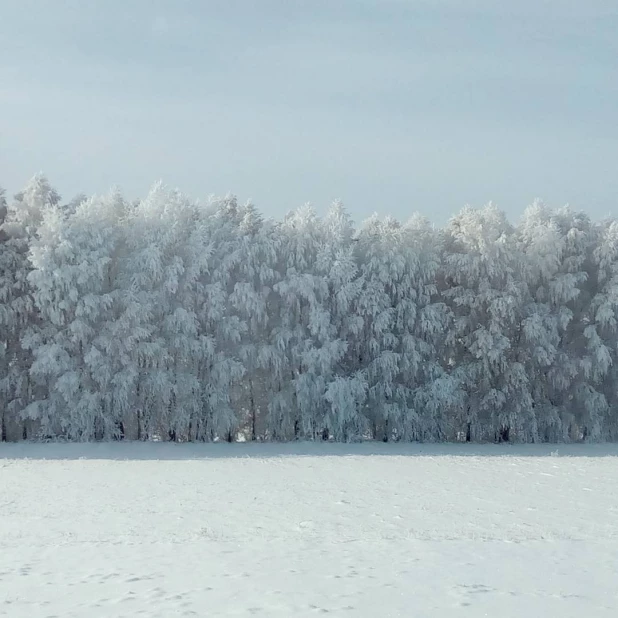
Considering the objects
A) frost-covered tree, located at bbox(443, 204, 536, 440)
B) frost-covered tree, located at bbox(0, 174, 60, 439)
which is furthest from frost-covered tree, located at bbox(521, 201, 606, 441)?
frost-covered tree, located at bbox(0, 174, 60, 439)

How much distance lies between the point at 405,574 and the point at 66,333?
2515 centimetres

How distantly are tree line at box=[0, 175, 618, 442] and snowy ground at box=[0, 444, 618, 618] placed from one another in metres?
7.55

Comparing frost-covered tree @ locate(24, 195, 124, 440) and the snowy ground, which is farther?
Result: frost-covered tree @ locate(24, 195, 124, 440)

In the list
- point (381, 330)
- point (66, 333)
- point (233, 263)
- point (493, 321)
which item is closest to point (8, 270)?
point (66, 333)

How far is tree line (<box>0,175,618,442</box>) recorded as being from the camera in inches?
1262

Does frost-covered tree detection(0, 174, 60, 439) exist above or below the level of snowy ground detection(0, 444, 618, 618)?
above

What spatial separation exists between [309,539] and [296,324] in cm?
2162

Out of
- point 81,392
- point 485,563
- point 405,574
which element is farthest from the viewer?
point 81,392

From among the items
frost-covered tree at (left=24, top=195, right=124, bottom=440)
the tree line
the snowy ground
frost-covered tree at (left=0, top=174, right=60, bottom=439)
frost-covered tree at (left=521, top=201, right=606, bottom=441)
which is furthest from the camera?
frost-covered tree at (left=521, top=201, right=606, bottom=441)

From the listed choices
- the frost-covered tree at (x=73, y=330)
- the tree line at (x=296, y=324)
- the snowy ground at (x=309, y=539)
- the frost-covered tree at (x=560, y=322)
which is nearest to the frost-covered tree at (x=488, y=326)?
the tree line at (x=296, y=324)

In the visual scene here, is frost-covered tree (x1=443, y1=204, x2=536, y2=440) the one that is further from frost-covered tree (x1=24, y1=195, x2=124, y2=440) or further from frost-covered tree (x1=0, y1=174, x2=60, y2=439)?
frost-covered tree (x1=0, y1=174, x2=60, y2=439)

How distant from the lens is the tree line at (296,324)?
32.1m

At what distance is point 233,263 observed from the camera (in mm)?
34000

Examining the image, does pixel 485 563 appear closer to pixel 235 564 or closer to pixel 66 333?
pixel 235 564
